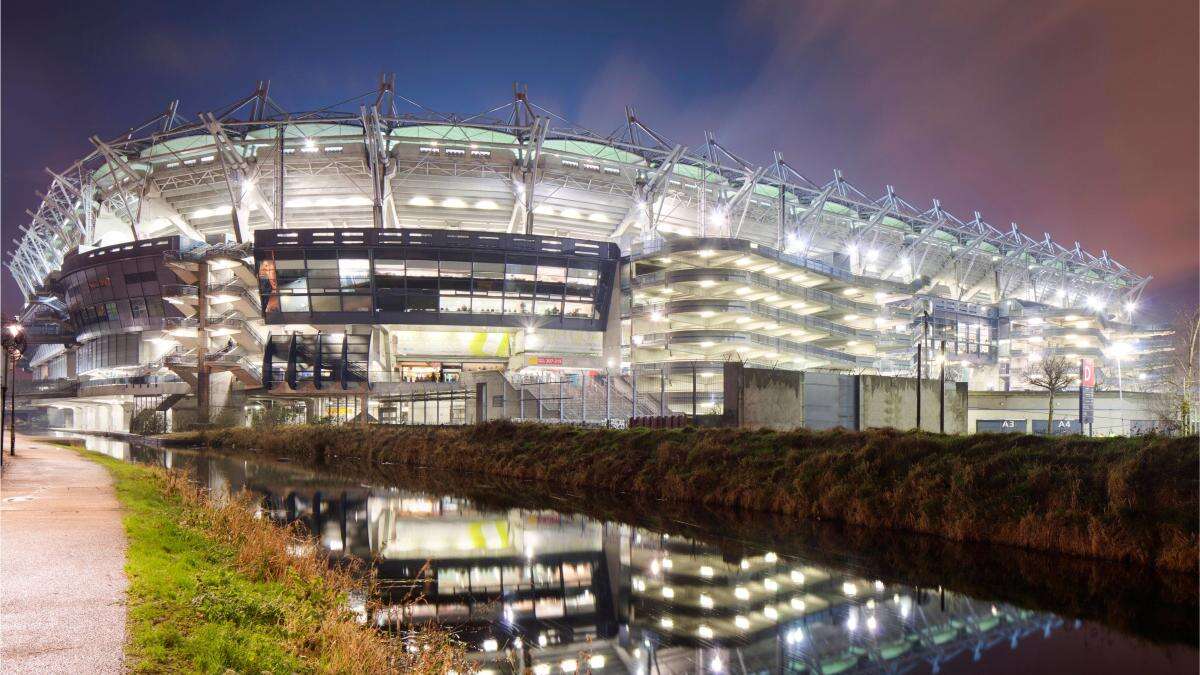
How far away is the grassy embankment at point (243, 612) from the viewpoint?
6.90 m

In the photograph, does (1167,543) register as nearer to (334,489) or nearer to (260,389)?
(334,489)

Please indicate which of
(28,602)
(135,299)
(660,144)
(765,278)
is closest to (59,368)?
(135,299)

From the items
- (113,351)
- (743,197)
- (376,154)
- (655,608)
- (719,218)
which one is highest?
(376,154)

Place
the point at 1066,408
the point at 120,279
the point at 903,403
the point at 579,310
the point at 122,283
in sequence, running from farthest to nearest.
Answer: the point at 122,283 → the point at 120,279 → the point at 579,310 → the point at 1066,408 → the point at 903,403

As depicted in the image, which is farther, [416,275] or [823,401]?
[416,275]

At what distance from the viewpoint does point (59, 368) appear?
11156 centimetres

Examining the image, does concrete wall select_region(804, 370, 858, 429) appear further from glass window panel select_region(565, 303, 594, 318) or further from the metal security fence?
glass window panel select_region(565, 303, 594, 318)

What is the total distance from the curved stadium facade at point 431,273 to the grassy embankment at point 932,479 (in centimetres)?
3201

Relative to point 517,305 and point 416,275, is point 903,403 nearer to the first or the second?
point 517,305

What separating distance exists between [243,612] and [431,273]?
218ft

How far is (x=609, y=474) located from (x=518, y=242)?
1962 inches

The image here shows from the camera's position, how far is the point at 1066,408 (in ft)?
186

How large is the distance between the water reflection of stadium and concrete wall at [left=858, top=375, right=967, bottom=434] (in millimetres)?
19998

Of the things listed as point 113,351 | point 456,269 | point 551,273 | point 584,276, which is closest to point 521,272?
point 551,273
